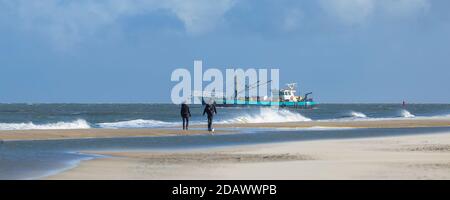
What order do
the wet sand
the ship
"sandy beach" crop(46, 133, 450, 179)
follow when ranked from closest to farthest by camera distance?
1. "sandy beach" crop(46, 133, 450, 179)
2. the wet sand
3. the ship

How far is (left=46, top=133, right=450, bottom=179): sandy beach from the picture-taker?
14914 mm

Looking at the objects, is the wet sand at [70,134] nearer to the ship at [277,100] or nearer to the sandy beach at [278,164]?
the sandy beach at [278,164]

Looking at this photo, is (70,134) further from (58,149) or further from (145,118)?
(145,118)

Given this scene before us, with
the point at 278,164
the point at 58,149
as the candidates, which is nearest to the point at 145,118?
the point at 58,149

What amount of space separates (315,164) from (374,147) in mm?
6880

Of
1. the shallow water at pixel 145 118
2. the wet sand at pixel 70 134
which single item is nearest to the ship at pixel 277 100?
the shallow water at pixel 145 118

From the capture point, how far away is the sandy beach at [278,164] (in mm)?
14914

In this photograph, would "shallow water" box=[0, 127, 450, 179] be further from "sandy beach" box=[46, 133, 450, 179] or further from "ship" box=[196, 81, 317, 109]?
"ship" box=[196, 81, 317, 109]

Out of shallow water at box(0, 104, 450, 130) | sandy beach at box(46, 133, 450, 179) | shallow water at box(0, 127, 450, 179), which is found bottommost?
shallow water at box(0, 104, 450, 130)

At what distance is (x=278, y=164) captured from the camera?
688 inches

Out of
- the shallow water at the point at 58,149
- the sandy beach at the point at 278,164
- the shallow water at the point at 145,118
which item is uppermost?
the sandy beach at the point at 278,164

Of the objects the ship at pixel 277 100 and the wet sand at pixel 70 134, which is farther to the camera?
the ship at pixel 277 100

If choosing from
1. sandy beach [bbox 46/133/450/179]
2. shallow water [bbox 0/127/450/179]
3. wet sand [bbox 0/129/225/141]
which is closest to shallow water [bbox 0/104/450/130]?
wet sand [bbox 0/129/225/141]
